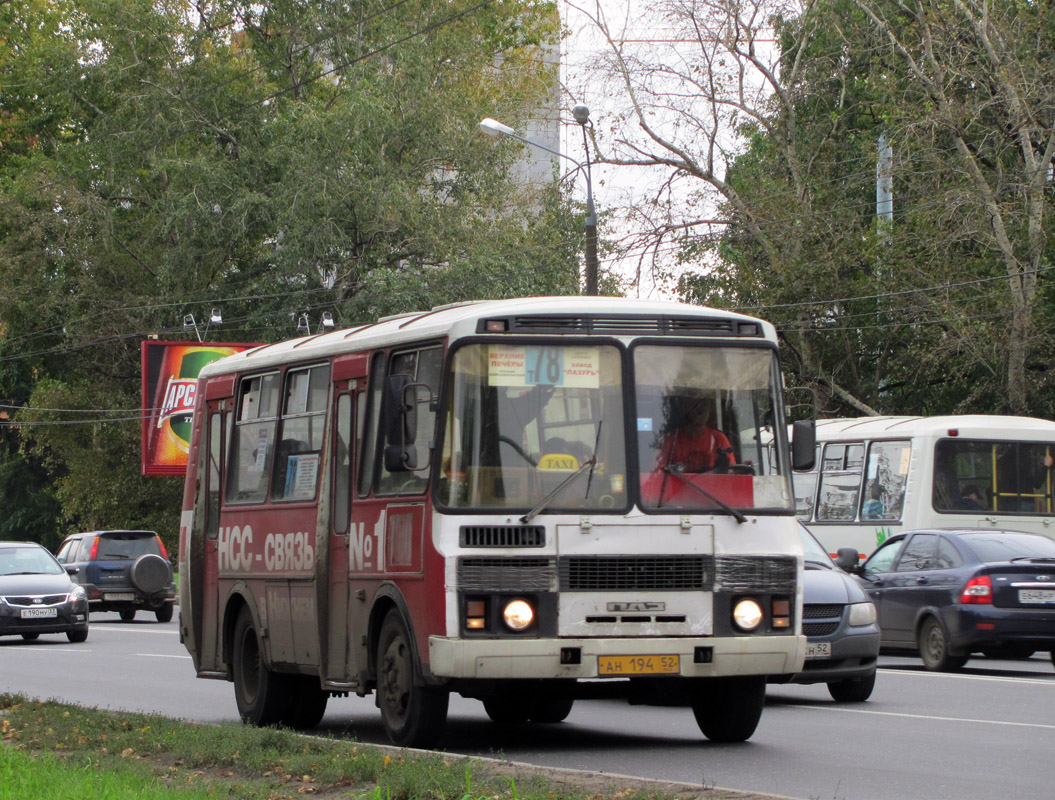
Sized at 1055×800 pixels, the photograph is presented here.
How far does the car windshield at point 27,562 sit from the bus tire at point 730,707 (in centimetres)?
1844

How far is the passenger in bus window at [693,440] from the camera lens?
10.9m

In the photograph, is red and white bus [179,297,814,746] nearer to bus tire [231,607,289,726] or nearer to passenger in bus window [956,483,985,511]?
bus tire [231,607,289,726]

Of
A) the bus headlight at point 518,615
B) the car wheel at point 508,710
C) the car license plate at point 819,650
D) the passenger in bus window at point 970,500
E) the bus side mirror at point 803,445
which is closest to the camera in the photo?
the bus headlight at point 518,615

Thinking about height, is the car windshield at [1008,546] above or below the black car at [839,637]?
above

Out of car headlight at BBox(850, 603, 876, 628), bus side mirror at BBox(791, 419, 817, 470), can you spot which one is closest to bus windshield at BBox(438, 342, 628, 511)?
bus side mirror at BBox(791, 419, 817, 470)

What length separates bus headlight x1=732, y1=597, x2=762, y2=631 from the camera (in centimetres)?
1081

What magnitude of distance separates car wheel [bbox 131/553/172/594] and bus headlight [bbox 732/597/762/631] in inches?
991

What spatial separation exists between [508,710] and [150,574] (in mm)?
22560

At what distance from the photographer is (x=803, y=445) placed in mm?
Answer: 11586

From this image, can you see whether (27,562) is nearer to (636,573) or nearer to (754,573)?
(636,573)

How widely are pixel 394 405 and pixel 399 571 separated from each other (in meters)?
1.16

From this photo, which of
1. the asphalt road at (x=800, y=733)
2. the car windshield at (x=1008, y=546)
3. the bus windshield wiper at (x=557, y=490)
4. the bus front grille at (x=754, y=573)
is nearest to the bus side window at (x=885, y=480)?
the asphalt road at (x=800, y=733)

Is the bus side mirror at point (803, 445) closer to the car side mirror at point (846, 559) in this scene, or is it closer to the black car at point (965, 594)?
the car side mirror at point (846, 559)

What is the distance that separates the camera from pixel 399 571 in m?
11.1
